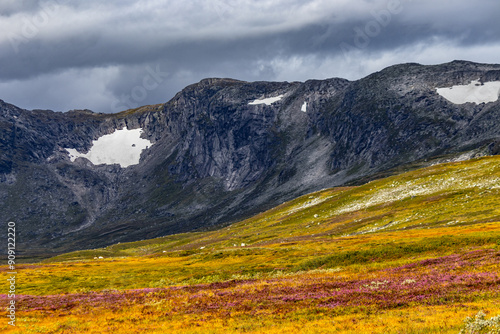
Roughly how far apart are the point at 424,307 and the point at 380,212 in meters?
90.2

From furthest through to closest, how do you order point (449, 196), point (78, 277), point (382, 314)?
point (449, 196) < point (78, 277) < point (382, 314)

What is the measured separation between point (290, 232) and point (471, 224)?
6266 cm

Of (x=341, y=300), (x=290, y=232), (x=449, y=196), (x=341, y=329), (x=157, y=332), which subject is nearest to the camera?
(x=341, y=329)

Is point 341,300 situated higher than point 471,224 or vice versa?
point 341,300

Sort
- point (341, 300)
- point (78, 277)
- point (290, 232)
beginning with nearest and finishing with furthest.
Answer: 1. point (341, 300)
2. point (78, 277)
3. point (290, 232)

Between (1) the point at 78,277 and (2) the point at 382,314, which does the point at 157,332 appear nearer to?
(2) the point at 382,314

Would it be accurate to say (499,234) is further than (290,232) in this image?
No

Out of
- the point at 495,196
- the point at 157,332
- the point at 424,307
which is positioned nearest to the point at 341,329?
the point at 424,307

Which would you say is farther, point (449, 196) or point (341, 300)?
point (449, 196)

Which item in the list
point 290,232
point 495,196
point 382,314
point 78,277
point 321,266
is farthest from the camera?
point 290,232

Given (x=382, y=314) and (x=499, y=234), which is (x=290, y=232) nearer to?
(x=499, y=234)

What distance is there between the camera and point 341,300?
36.7m

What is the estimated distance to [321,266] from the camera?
63594mm

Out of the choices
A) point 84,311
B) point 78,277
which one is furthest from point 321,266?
point 78,277
